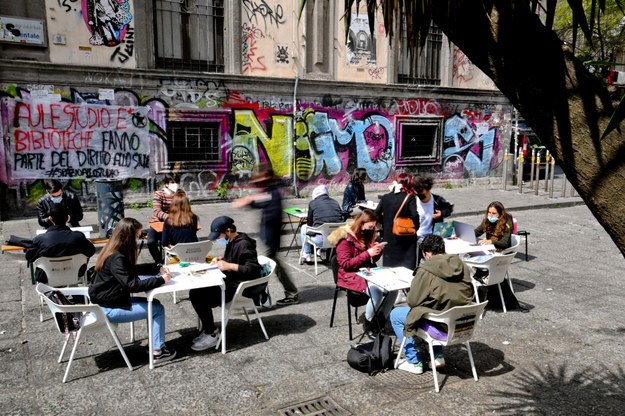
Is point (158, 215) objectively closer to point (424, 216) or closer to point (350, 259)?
point (350, 259)

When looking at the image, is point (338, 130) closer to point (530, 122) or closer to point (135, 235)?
point (135, 235)

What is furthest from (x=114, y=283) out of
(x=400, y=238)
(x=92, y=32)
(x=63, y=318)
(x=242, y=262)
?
(x=92, y=32)

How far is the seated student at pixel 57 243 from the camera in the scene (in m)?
6.07

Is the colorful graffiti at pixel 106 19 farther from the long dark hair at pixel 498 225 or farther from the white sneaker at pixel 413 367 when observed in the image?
the white sneaker at pixel 413 367

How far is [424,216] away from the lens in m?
7.23

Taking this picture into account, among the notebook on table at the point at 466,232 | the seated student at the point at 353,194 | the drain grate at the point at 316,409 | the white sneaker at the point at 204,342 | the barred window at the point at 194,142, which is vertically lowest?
the drain grate at the point at 316,409

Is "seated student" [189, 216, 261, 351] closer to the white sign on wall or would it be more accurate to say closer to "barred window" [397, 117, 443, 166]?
the white sign on wall

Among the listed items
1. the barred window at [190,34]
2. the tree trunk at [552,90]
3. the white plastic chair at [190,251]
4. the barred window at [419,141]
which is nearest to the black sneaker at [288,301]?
the white plastic chair at [190,251]

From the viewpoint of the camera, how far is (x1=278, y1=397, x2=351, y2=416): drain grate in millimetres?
4230

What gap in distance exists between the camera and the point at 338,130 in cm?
1706

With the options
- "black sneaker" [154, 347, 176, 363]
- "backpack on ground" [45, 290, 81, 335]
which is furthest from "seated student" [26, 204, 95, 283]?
"black sneaker" [154, 347, 176, 363]

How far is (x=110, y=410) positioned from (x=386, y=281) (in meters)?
2.79

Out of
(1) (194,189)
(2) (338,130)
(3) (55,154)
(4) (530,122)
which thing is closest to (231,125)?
(1) (194,189)

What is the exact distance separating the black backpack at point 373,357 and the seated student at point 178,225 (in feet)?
10.7
